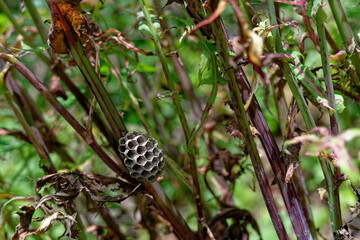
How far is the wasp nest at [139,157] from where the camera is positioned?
58 cm

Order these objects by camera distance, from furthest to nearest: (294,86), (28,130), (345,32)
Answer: (28,130), (345,32), (294,86)

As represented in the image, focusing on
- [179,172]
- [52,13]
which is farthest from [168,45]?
[52,13]

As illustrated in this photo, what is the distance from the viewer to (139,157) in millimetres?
590

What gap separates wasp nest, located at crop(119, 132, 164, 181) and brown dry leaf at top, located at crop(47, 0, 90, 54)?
16 centimetres

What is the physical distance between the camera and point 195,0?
0.50m

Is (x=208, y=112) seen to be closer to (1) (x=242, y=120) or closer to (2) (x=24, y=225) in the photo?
(1) (x=242, y=120)

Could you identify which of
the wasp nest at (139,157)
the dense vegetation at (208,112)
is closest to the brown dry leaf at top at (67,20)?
the dense vegetation at (208,112)

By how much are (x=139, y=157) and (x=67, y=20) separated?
0.22 metres

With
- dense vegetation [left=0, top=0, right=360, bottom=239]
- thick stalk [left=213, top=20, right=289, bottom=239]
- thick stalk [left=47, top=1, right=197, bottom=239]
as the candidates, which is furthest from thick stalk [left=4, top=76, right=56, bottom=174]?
thick stalk [left=213, top=20, right=289, bottom=239]

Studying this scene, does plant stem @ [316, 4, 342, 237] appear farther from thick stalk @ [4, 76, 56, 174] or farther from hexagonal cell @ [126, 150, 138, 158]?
thick stalk @ [4, 76, 56, 174]

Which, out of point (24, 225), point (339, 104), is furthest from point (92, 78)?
point (339, 104)

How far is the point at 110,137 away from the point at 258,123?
9.0 inches

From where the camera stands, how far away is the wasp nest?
1.89 feet

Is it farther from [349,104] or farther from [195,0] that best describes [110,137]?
[349,104]
